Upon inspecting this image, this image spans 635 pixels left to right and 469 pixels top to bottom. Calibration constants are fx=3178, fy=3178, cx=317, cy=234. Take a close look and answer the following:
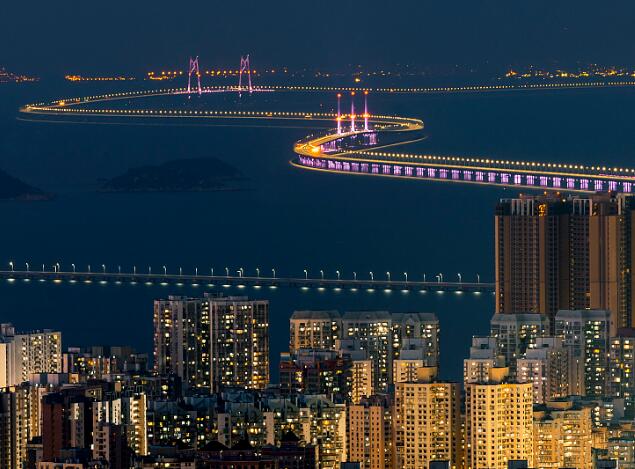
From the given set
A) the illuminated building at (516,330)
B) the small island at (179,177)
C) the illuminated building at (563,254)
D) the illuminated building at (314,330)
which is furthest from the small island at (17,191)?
the illuminated building at (516,330)

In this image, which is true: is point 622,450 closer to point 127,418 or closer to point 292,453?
point 292,453

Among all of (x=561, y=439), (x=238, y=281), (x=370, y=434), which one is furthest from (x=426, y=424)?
(x=238, y=281)

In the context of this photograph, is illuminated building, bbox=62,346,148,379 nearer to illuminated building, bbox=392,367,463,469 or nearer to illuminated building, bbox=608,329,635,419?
illuminated building, bbox=392,367,463,469

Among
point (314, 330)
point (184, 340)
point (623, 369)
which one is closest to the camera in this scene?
point (623, 369)

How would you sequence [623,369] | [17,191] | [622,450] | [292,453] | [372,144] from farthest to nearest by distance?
[17,191], [372,144], [623,369], [622,450], [292,453]

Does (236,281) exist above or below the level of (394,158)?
below

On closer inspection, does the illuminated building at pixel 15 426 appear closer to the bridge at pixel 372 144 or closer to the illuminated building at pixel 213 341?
the illuminated building at pixel 213 341

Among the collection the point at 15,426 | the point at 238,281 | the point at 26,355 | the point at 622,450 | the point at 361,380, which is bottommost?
the point at 622,450

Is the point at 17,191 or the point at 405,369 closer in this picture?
the point at 405,369


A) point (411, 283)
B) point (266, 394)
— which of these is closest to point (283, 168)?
point (411, 283)
